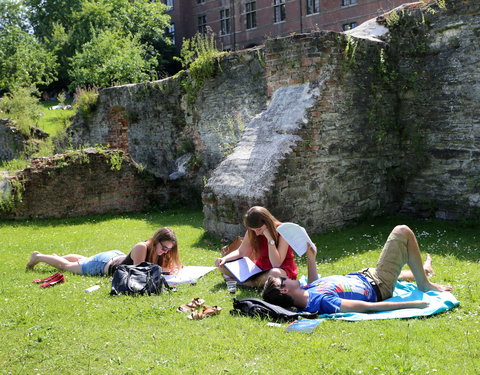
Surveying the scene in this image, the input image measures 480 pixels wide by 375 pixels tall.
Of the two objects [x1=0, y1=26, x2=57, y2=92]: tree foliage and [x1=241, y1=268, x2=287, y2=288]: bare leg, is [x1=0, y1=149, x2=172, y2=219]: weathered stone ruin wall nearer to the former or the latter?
[x1=241, y1=268, x2=287, y2=288]: bare leg

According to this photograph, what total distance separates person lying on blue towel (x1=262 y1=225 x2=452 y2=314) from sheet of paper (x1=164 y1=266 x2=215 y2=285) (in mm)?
1509

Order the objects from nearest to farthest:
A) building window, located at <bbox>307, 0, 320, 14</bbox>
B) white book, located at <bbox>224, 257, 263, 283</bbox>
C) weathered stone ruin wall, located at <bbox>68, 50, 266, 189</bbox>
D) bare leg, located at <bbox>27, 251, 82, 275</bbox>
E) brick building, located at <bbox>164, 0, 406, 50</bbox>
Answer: white book, located at <bbox>224, 257, 263, 283</bbox> → bare leg, located at <bbox>27, 251, 82, 275</bbox> → weathered stone ruin wall, located at <bbox>68, 50, 266, 189</bbox> → brick building, located at <bbox>164, 0, 406, 50</bbox> → building window, located at <bbox>307, 0, 320, 14</bbox>

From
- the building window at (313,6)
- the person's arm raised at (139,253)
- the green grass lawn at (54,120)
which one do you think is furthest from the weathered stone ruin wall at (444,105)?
the building window at (313,6)

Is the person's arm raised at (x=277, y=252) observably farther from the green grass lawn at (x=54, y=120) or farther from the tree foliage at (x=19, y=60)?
the tree foliage at (x=19, y=60)

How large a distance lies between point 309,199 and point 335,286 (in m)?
3.65

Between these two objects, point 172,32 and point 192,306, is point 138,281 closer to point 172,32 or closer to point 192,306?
point 192,306

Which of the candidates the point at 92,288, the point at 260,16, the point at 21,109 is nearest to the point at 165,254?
the point at 92,288

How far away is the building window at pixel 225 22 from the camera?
37.8 m

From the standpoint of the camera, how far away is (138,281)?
228 inches

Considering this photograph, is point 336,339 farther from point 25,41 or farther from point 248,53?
point 25,41

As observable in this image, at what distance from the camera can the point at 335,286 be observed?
496 centimetres

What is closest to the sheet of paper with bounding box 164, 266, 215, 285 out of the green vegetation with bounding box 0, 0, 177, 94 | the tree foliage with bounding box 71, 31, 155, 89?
the green vegetation with bounding box 0, 0, 177, 94

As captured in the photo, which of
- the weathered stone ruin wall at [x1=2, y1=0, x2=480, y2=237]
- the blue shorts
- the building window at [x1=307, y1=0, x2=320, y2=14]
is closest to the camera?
the blue shorts

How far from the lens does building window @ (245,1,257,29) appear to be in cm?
3525
